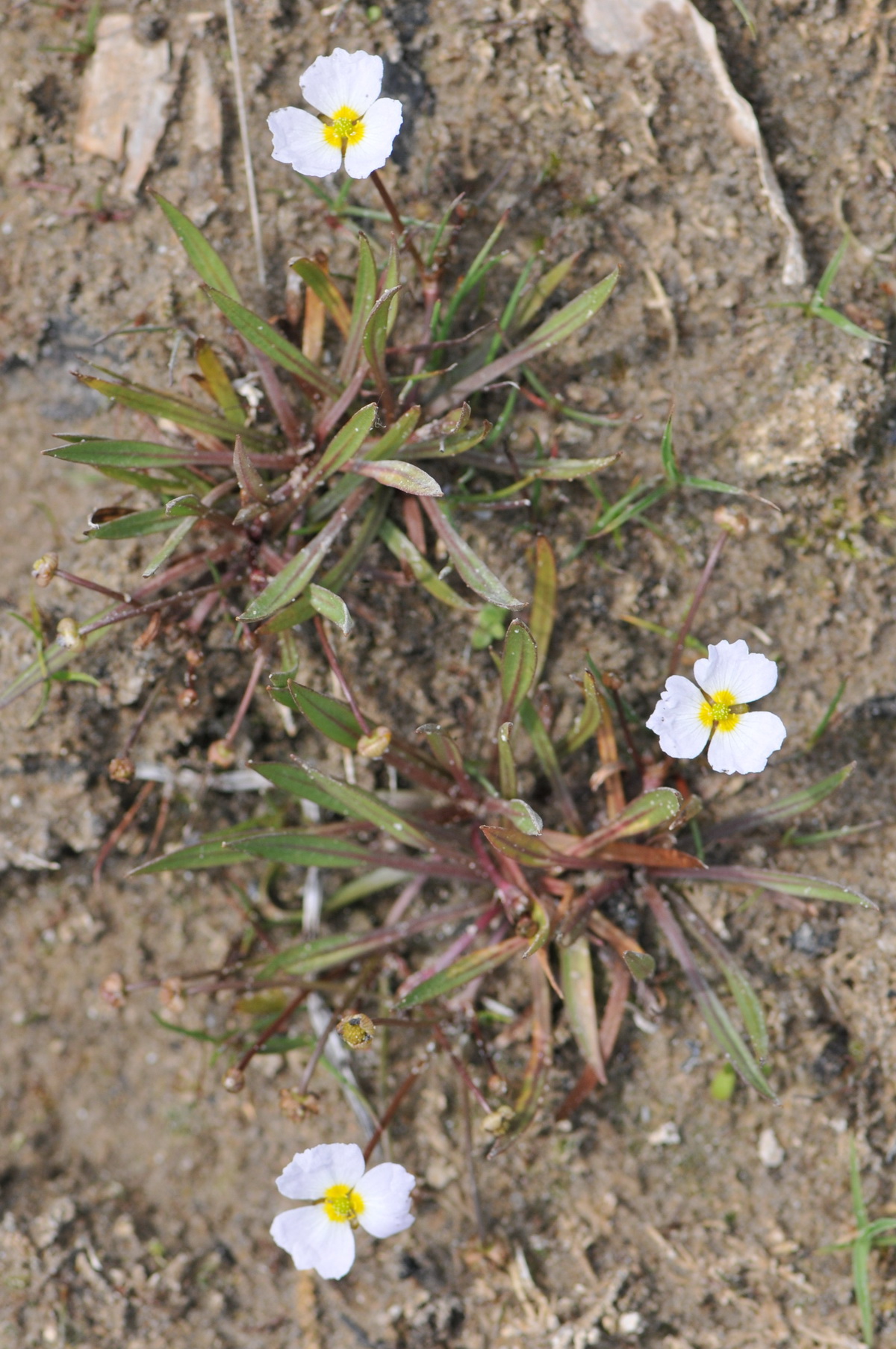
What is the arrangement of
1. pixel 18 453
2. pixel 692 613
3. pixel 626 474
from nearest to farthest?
pixel 692 613 → pixel 626 474 → pixel 18 453

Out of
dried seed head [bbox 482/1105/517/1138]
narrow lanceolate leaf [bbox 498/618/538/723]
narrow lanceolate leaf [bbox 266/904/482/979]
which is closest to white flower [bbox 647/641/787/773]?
narrow lanceolate leaf [bbox 498/618/538/723]

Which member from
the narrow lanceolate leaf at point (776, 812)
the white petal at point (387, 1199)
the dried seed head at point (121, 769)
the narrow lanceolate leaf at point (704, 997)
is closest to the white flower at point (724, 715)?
the narrow lanceolate leaf at point (776, 812)

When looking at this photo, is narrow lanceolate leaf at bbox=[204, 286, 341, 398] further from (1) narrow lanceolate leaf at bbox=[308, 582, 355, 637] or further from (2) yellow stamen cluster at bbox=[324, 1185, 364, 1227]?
(2) yellow stamen cluster at bbox=[324, 1185, 364, 1227]

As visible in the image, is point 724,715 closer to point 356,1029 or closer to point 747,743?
point 747,743

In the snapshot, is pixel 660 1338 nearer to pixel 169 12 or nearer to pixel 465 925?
pixel 465 925

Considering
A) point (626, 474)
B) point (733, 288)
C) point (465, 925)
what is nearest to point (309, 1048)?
point (465, 925)

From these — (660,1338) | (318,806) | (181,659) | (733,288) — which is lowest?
(660,1338)

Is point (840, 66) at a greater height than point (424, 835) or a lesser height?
greater

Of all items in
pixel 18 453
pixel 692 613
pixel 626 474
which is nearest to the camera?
pixel 692 613
